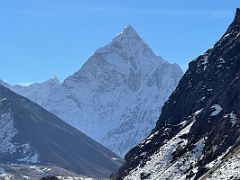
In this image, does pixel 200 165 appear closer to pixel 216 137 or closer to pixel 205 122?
pixel 216 137

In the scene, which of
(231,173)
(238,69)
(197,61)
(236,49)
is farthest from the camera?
(197,61)

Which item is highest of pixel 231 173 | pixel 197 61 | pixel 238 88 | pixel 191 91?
pixel 197 61

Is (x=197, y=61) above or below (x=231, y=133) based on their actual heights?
above

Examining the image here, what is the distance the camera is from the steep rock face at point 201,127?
4444 inches

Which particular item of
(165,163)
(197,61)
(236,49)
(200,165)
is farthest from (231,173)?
(197,61)

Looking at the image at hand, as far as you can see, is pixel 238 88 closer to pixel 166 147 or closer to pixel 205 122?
pixel 205 122

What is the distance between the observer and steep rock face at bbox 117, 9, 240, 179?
370ft

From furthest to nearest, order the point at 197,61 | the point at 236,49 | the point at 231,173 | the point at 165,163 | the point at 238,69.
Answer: the point at 197,61 → the point at 236,49 → the point at 238,69 → the point at 165,163 → the point at 231,173

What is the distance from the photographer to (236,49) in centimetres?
15488

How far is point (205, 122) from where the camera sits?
440ft

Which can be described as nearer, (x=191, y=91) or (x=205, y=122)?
(x=205, y=122)

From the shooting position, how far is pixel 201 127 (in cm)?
13325

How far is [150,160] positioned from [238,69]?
2751 centimetres

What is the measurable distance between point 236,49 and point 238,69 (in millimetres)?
10923
